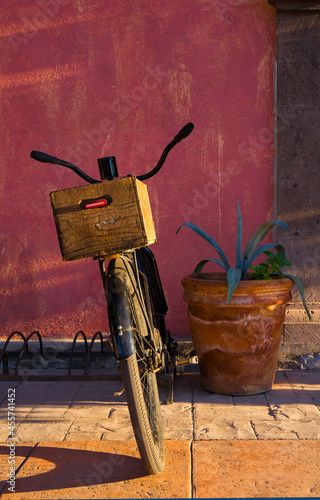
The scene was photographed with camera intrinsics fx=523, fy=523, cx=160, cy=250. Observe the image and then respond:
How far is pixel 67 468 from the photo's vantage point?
2381 millimetres

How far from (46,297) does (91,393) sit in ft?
Answer: 3.32

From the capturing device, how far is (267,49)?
157 inches

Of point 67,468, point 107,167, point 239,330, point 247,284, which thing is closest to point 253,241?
point 247,284

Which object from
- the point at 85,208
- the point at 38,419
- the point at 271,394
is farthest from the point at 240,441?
the point at 85,208

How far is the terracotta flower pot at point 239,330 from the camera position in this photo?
129 inches

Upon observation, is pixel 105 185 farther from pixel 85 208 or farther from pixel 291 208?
pixel 291 208

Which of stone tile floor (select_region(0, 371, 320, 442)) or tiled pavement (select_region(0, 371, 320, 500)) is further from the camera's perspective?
stone tile floor (select_region(0, 371, 320, 442))

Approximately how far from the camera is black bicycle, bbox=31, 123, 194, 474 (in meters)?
2.11

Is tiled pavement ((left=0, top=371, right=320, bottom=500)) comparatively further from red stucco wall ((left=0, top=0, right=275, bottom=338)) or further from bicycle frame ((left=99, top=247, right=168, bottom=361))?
red stucco wall ((left=0, top=0, right=275, bottom=338))

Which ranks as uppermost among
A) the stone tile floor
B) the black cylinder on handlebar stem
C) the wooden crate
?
the black cylinder on handlebar stem

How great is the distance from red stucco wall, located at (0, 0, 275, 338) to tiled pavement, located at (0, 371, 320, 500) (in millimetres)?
936

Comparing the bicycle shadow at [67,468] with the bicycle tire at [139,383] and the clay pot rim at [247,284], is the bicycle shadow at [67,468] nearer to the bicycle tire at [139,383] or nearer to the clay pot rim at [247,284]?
the bicycle tire at [139,383]

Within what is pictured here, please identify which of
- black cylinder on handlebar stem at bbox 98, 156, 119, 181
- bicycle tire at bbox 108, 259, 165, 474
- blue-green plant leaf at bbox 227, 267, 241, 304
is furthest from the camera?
blue-green plant leaf at bbox 227, 267, 241, 304

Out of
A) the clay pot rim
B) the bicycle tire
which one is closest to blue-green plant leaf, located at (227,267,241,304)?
the clay pot rim
